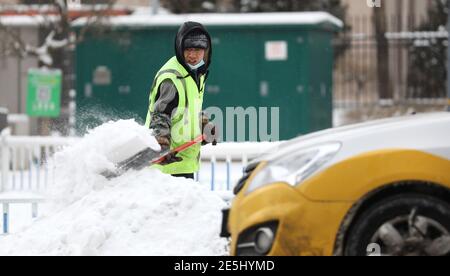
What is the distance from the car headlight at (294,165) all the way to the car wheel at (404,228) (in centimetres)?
36

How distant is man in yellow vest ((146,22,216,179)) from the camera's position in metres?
8.07

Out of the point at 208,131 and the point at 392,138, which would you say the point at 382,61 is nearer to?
the point at 208,131

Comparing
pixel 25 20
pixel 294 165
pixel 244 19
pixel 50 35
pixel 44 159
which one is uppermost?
pixel 25 20

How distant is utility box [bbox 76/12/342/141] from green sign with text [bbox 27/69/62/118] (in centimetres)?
55

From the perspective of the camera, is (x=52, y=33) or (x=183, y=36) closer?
(x=183, y=36)

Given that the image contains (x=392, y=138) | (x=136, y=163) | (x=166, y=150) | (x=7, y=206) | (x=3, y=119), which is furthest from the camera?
(x=3, y=119)

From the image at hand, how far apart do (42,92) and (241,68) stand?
352 cm

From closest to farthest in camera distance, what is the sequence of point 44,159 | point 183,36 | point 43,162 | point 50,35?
point 183,36
point 43,162
point 44,159
point 50,35

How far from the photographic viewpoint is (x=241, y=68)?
19.1 metres

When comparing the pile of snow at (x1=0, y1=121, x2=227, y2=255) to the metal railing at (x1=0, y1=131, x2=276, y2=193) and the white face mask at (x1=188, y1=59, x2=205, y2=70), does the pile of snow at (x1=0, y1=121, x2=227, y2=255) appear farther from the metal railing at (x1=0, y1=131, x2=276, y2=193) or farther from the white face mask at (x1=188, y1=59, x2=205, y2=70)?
the metal railing at (x1=0, y1=131, x2=276, y2=193)

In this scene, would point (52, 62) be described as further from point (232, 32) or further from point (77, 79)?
point (232, 32)

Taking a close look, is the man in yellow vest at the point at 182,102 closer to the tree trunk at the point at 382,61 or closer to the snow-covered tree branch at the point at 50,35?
the snow-covered tree branch at the point at 50,35

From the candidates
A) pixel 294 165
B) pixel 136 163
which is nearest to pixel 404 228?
pixel 294 165

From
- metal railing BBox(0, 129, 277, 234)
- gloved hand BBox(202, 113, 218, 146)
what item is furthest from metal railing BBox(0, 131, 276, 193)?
gloved hand BBox(202, 113, 218, 146)
